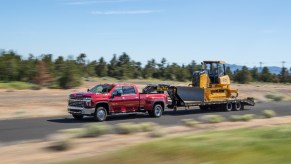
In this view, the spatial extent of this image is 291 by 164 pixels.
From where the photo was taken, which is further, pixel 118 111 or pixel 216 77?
pixel 216 77

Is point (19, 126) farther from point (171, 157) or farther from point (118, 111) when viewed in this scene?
point (171, 157)

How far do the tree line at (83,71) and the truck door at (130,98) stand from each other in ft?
86.1

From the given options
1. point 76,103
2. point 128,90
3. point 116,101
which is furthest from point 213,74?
point 76,103

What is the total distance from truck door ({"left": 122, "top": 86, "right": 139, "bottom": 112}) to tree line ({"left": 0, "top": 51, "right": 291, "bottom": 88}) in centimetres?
2626

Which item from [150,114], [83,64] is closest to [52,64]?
[83,64]

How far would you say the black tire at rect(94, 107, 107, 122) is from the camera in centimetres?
2406

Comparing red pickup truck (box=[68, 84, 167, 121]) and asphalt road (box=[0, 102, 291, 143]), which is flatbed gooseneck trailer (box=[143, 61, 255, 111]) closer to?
red pickup truck (box=[68, 84, 167, 121])

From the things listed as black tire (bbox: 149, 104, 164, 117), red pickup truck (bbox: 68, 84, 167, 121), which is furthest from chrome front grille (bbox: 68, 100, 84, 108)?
Result: black tire (bbox: 149, 104, 164, 117)

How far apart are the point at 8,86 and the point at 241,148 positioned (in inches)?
1578

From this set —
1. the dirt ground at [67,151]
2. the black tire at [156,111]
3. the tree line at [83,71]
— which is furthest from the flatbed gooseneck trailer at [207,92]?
the tree line at [83,71]

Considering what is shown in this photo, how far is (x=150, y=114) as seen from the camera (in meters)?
27.4

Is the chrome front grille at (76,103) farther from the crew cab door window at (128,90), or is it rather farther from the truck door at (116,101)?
the crew cab door window at (128,90)

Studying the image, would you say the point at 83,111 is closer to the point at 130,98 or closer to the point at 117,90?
the point at 117,90

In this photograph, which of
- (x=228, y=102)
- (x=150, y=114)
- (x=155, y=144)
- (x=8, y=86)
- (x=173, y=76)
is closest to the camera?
(x=155, y=144)
